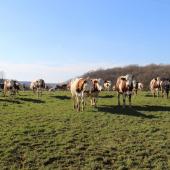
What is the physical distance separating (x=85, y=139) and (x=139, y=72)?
12434 centimetres

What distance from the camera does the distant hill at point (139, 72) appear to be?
445ft

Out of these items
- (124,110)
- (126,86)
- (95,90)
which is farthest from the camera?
(95,90)

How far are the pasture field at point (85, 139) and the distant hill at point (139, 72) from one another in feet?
330

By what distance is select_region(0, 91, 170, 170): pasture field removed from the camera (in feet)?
66.3

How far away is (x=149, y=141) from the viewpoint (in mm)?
23391

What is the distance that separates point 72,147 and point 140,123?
279 inches

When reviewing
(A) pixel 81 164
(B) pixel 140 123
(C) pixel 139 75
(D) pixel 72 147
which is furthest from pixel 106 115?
(C) pixel 139 75

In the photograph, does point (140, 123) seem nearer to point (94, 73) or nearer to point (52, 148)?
point (52, 148)

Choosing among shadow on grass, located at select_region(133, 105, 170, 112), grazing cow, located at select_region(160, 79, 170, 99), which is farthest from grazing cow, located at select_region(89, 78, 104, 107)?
grazing cow, located at select_region(160, 79, 170, 99)

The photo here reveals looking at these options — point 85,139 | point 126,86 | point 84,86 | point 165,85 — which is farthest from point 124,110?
point 165,85

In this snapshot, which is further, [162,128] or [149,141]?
[162,128]

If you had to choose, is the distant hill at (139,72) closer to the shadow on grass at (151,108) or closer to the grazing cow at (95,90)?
the grazing cow at (95,90)

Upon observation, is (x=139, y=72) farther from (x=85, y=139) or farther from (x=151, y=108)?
(x=85, y=139)

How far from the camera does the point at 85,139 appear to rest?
23.6 meters
